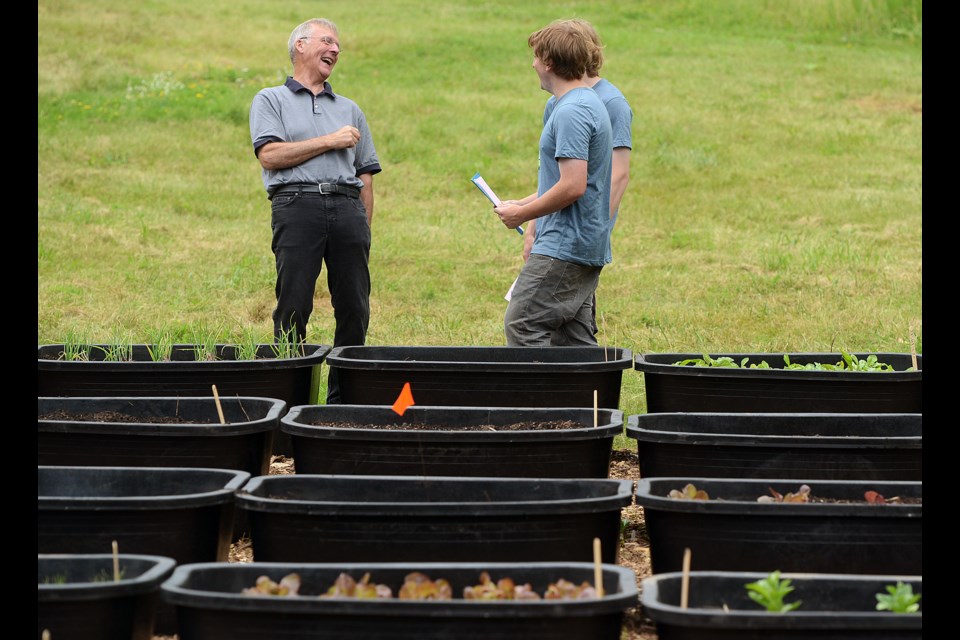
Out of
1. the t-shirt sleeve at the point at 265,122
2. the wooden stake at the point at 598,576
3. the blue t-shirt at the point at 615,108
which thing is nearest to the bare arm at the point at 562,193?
the blue t-shirt at the point at 615,108

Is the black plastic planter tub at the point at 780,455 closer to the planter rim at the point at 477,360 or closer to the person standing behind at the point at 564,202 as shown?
the planter rim at the point at 477,360

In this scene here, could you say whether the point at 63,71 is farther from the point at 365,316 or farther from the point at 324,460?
the point at 324,460

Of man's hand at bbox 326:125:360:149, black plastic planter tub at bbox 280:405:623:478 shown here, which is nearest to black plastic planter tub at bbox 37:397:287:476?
black plastic planter tub at bbox 280:405:623:478

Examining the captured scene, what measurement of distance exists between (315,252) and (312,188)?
0.88ft

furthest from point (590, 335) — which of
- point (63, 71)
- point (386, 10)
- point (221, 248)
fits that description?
point (386, 10)

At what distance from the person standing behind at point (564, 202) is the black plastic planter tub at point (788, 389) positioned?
48 centimetres

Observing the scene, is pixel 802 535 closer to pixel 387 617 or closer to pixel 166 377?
pixel 387 617

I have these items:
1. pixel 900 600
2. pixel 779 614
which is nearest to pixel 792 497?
pixel 900 600

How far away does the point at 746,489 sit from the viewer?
2854 mm

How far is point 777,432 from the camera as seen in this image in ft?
11.2

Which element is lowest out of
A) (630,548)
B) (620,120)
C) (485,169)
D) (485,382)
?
(630,548)

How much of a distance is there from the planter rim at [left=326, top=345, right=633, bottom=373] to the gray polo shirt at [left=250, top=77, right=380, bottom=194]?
0.86 meters

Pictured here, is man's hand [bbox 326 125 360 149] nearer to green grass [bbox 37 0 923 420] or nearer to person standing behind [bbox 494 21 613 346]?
person standing behind [bbox 494 21 613 346]

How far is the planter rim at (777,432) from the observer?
3123 millimetres
